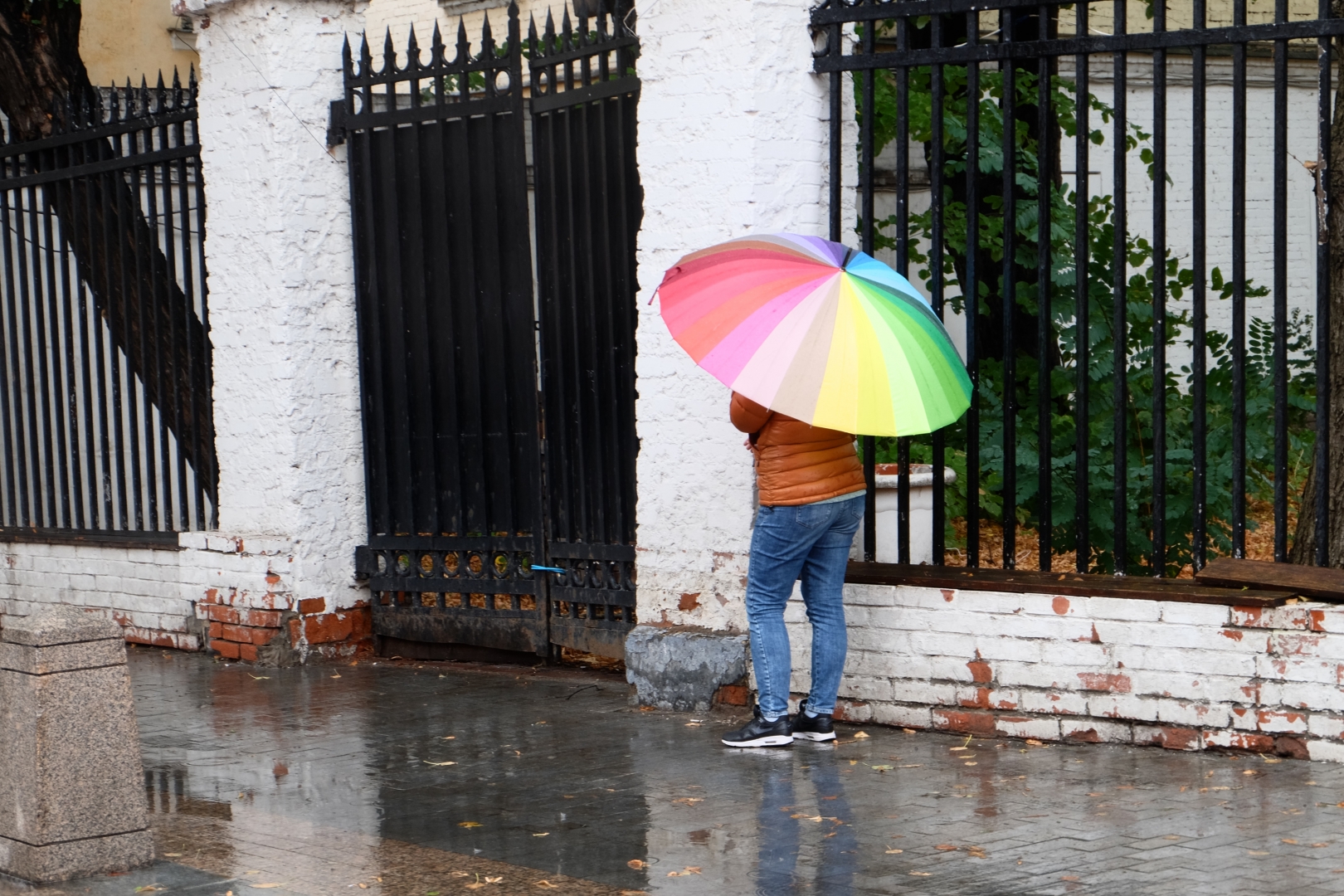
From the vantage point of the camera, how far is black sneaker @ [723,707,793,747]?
6383 millimetres

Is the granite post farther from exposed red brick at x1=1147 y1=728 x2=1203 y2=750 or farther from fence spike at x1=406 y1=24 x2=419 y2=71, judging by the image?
fence spike at x1=406 y1=24 x2=419 y2=71

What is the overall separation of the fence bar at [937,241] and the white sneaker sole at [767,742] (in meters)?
0.97

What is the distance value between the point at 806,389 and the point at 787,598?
1065 millimetres

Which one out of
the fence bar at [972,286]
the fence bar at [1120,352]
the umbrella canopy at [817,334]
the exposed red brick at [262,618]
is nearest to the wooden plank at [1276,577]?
the fence bar at [1120,352]

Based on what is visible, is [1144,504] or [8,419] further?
[8,419]

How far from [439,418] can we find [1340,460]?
433cm

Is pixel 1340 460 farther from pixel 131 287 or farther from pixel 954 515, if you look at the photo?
pixel 131 287

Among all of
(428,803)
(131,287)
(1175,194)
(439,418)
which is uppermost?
(1175,194)

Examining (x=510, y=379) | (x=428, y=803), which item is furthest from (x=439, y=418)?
(x=428, y=803)

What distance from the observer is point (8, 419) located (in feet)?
34.4

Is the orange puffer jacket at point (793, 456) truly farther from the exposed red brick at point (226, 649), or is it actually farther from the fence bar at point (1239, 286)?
the exposed red brick at point (226, 649)

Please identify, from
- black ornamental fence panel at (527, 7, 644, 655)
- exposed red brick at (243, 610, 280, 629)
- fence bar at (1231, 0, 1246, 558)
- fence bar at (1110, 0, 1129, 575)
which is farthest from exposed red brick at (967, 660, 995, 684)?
exposed red brick at (243, 610, 280, 629)

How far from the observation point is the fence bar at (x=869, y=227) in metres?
6.68

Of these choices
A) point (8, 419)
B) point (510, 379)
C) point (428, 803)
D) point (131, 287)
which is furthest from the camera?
point (8, 419)
